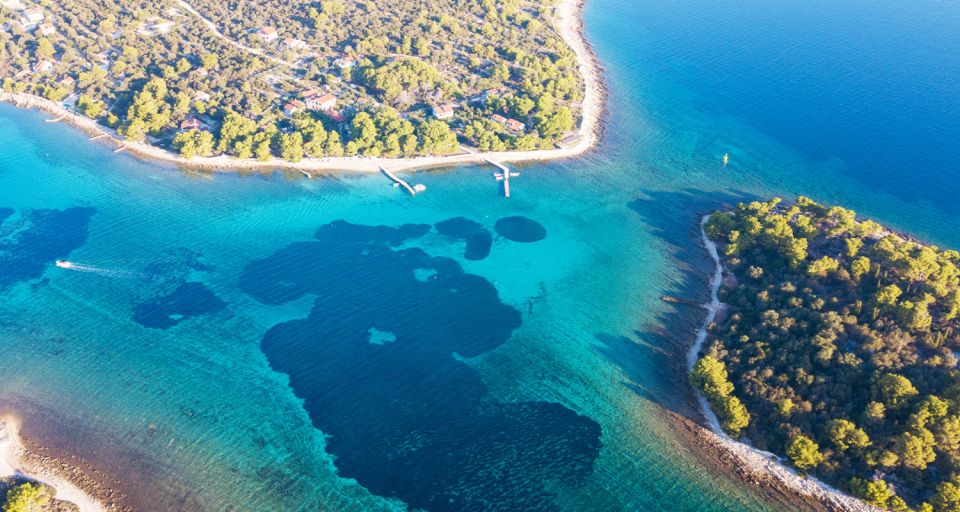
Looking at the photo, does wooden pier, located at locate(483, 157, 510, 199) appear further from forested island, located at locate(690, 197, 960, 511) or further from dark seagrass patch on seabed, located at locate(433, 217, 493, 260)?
forested island, located at locate(690, 197, 960, 511)

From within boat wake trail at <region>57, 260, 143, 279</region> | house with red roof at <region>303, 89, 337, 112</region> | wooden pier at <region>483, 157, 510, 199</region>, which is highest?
house with red roof at <region>303, 89, 337, 112</region>

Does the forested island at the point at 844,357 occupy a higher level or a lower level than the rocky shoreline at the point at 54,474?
higher

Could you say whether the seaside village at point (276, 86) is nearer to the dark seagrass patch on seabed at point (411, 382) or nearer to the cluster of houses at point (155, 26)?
the cluster of houses at point (155, 26)

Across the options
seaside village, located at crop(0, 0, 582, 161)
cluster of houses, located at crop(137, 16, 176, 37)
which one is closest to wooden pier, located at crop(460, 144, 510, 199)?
seaside village, located at crop(0, 0, 582, 161)

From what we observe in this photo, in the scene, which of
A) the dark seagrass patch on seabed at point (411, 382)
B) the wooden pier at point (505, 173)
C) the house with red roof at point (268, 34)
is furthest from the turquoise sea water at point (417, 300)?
the house with red roof at point (268, 34)

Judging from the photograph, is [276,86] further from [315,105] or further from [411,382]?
[411,382]

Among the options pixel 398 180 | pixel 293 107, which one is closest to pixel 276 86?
pixel 293 107
